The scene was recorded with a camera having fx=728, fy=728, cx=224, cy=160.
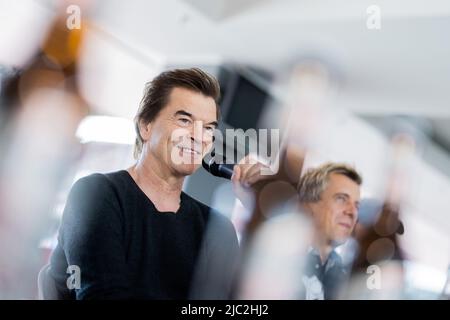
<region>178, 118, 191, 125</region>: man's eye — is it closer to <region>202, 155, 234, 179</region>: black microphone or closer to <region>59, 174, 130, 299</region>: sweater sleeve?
<region>202, 155, 234, 179</region>: black microphone

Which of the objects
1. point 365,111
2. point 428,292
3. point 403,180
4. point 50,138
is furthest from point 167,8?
point 428,292

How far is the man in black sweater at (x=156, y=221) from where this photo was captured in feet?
4.22

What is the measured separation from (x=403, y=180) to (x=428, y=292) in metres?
0.23

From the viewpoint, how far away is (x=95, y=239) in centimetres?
129

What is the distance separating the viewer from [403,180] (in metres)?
1.49

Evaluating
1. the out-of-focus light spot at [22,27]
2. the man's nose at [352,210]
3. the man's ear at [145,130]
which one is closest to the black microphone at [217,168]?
the man's ear at [145,130]

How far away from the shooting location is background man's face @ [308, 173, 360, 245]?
56.9 inches

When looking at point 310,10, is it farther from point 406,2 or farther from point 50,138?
point 50,138

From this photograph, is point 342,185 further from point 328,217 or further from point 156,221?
point 156,221

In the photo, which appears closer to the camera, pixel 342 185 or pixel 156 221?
pixel 156 221

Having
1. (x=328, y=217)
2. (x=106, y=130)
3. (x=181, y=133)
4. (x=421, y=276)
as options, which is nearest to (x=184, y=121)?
(x=181, y=133)

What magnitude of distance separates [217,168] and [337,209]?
0.27m

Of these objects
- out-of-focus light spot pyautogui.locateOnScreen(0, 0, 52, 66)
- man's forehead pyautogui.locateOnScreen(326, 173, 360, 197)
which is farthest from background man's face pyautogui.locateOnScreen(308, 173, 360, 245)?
out-of-focus light spot pyautogui.locateOnScreen(0, 0, 52, 66)

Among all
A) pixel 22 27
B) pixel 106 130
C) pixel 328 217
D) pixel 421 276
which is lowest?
pixel 421 276
